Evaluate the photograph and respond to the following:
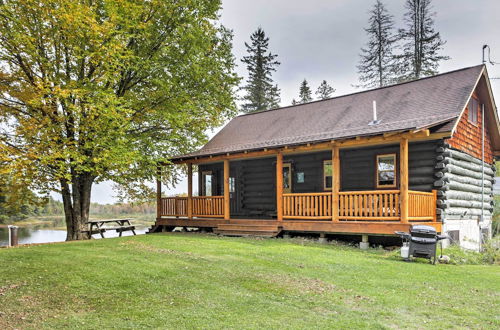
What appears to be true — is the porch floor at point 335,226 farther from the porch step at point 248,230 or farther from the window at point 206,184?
the window at point 206,184

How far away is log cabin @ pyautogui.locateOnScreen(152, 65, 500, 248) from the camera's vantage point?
11.9 metres

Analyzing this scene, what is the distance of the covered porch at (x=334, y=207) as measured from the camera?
37.0 ft

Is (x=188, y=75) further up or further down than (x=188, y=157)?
further up

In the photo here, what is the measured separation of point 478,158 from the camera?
53.1 feet

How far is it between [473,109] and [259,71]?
23451mm

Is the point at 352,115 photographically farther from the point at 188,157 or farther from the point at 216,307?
the point at 216,307

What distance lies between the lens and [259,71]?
36406 mm

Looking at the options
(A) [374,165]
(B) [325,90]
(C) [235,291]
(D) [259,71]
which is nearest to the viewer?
(C) [235,291]

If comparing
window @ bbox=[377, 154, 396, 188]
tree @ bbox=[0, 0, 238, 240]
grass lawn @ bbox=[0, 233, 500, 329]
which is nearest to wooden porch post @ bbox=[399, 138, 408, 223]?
grass lawn @ bbox=[0, 233, 500, 329]

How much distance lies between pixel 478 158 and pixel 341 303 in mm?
13460

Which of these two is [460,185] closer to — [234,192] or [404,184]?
[404,184]

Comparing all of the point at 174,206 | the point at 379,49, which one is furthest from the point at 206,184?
the point at 379,49

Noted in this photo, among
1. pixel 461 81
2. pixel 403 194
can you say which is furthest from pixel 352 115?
pixel 403 194

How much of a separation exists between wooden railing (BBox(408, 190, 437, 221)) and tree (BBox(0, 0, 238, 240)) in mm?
9306
